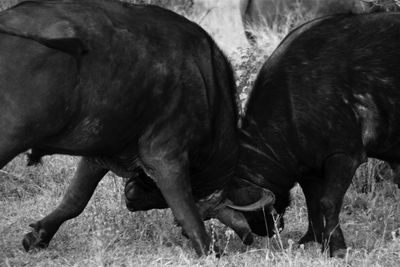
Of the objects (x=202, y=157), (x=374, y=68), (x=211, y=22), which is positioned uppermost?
(x=374, y=68)

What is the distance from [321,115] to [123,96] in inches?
63.9

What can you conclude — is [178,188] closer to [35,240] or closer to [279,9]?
[35,240]

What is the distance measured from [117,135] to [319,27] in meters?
1.98

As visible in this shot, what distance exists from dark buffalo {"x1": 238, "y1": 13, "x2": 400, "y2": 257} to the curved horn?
15 cm

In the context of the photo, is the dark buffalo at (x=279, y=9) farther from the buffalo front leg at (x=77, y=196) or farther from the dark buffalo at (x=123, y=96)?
the dark buffalo at (x=123, y=96)

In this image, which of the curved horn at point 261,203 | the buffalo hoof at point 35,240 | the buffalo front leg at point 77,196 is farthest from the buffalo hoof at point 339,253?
the buffalo hoof at point 35,240

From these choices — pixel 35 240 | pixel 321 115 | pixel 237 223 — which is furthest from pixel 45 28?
pixel 321 115

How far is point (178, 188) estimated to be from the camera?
6.05 meters

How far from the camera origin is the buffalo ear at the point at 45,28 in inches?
215

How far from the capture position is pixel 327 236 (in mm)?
6617

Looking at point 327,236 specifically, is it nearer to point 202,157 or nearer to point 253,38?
point 202,157

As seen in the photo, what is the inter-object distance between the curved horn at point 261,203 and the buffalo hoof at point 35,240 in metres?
1.25

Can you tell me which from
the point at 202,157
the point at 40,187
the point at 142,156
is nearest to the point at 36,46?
the point at 142,156

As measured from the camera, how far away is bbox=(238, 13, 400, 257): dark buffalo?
6727 millimetres
